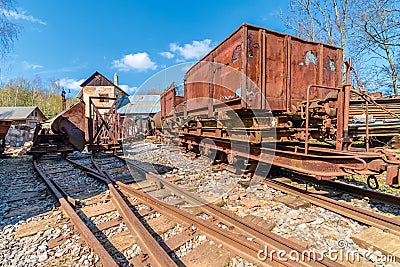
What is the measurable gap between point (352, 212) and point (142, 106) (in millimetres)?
36763

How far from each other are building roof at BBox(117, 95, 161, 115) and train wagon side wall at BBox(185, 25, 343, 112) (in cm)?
2980

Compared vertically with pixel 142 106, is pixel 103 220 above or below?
below

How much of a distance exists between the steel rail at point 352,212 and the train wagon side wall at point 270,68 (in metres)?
1.82

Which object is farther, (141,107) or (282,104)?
(141,107)

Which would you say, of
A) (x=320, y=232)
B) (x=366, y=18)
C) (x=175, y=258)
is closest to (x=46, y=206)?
(x=175, y=258)

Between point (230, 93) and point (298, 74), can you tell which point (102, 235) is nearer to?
point (230, 93)

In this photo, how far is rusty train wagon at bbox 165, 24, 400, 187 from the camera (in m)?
3.83

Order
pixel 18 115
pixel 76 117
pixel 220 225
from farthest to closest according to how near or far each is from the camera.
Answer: pixel 18 115, pixel 76 117, pixel 220 225

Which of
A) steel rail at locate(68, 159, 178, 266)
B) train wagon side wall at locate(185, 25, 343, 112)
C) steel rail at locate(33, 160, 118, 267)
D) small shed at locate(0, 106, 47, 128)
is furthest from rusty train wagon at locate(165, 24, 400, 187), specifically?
small shed at locate(0, 106, 47, 128)

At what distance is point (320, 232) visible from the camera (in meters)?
3.19

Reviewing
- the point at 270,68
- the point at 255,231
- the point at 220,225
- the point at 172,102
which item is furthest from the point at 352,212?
the point at 172,102

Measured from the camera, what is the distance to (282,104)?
509 cm

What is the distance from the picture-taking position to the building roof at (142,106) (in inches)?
1426

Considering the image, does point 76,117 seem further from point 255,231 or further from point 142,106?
point 142,106
